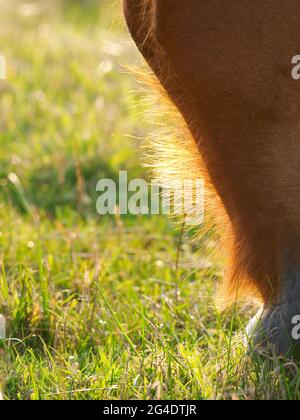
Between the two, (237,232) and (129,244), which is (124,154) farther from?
(237,232)

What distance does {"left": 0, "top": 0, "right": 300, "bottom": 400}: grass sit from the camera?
2.16 m

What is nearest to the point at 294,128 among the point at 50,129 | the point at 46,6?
the point at 50,129

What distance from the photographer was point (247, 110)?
6.81 feet

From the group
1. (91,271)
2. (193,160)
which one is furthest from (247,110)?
(91,271)

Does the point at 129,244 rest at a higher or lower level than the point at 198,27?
lower

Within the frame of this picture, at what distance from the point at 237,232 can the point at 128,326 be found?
57 centimetres

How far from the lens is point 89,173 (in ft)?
14.2

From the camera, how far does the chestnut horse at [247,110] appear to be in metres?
2.02

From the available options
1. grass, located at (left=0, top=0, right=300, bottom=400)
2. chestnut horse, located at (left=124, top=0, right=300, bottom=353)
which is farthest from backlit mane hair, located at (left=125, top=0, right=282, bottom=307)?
grass, located at (left=0, top=0, right=300, bottom=400)

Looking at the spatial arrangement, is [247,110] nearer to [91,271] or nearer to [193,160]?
[193,160]

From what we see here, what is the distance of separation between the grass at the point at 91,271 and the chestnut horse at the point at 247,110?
0.19 m

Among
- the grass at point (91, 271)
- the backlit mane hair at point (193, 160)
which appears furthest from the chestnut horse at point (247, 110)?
the grass at point (91, 271)

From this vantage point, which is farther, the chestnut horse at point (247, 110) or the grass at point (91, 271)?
the grass at point (91, 271)

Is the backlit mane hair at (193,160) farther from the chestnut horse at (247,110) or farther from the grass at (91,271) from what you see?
the grass at (91,271)
